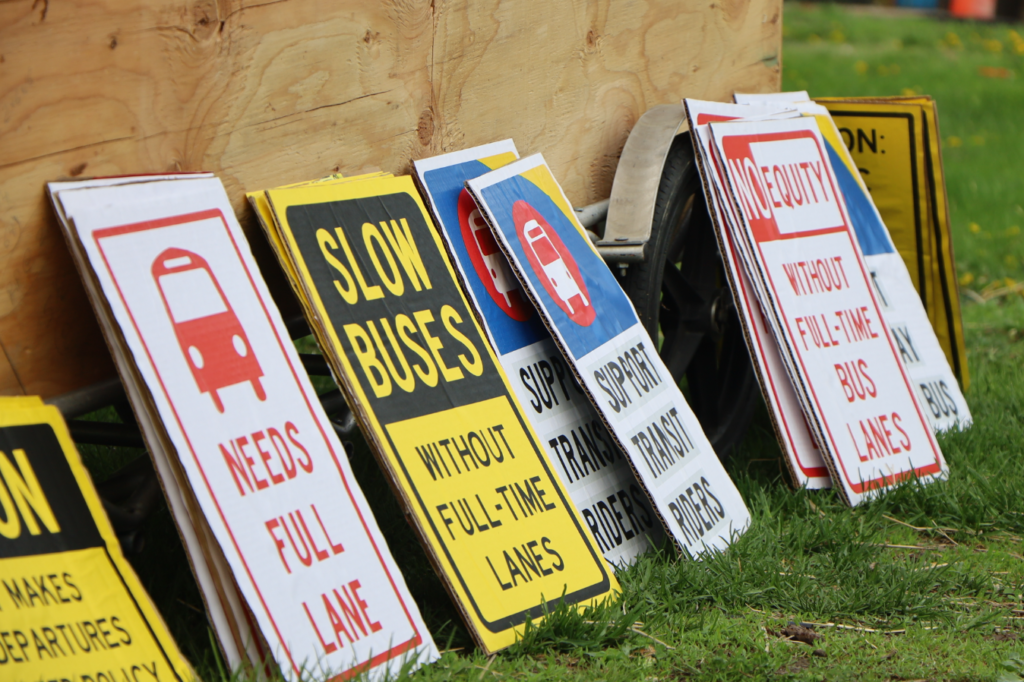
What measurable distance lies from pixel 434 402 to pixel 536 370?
40cm

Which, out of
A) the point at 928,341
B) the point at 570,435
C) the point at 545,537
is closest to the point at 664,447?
the point at 570,435

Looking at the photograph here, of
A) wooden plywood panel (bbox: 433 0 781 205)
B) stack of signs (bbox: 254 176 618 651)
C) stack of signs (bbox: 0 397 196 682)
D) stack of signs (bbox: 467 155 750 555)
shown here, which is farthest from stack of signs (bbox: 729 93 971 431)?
stack of signs (bbox: 0 397 196 682)

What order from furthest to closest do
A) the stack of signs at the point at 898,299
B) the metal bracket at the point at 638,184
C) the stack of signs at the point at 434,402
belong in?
1. the stack of signs at the point at 898,299
2. the metal bracket at the point at 638,184
3. the stack of signs at the point at 434,402

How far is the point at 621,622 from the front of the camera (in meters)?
2.31

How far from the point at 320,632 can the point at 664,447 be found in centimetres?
112

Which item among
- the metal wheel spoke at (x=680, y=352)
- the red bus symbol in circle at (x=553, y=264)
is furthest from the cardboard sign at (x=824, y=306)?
the red bus symbol in circle at (x=553, y=264)

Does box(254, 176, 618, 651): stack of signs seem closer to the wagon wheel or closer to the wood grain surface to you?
the wood grain surface

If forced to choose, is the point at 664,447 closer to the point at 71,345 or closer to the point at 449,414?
the point at 449,414

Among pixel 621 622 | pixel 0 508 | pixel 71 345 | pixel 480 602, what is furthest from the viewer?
pixel 621 622

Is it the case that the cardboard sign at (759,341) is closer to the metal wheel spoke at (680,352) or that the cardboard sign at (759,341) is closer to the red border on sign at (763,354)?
the red border on sign at (763,354)

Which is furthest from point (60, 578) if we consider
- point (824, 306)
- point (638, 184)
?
point (824, 306)

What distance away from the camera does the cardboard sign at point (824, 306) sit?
9.94ft

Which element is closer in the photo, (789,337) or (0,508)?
(0,508)

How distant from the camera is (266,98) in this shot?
7.25 feet
